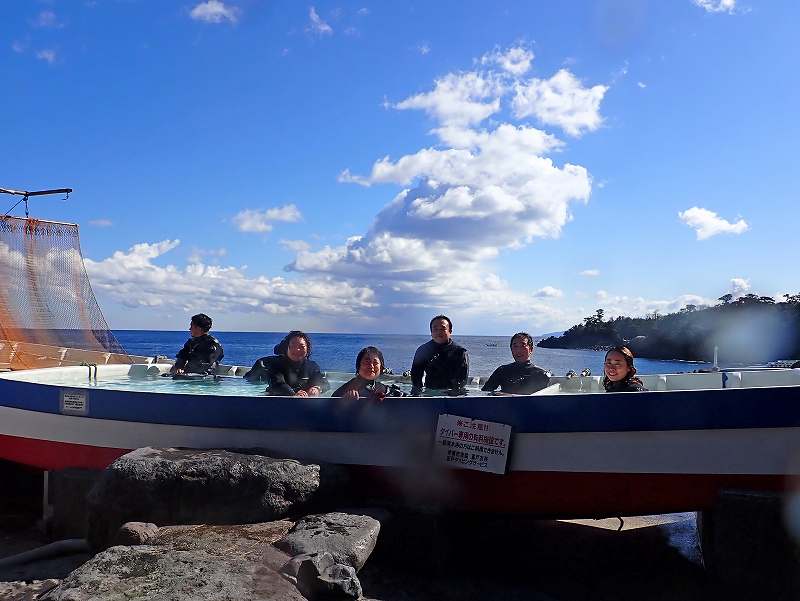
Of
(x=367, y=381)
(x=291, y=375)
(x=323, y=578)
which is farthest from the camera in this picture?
(x=291, y=375)

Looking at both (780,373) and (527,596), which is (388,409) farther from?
(780,373)

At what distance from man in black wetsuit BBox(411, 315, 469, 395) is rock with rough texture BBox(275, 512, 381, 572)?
2059mm

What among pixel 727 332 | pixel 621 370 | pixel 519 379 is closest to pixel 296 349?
pixel 519 379

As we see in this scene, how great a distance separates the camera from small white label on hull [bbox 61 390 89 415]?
7.00 m

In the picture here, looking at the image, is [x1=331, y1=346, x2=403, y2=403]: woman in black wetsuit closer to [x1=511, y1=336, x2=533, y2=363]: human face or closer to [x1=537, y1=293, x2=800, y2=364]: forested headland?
[x1=511, y1=336, x2=533, y2=363]: human face

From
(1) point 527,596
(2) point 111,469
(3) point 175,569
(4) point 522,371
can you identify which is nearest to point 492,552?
(1) point 527,596

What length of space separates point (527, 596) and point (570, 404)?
66.2 inches

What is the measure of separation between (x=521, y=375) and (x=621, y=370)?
1.27m

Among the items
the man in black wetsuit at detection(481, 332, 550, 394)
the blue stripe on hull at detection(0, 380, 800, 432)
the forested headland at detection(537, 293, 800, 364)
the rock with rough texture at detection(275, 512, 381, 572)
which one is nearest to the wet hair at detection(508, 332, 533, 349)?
the man in black wetsuit at detection(481, 332, 550, 394)

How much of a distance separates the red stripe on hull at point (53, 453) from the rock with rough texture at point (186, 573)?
2.64 m

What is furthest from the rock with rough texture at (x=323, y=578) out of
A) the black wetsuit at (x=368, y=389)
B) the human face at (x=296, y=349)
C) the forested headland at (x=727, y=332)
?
the forested headland at (x=727, y=332)

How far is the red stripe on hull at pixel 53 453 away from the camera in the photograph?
701 cm

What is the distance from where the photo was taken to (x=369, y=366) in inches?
237

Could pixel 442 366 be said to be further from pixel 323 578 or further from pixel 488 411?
pixel 323 578
